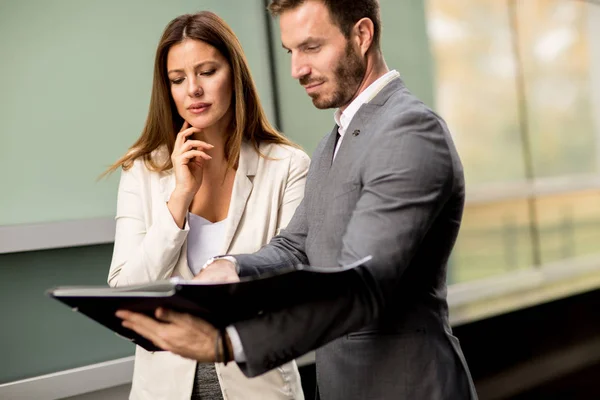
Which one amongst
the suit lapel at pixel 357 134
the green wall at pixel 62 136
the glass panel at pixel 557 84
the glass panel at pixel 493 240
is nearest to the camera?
the suit lapel at pixel 357 134

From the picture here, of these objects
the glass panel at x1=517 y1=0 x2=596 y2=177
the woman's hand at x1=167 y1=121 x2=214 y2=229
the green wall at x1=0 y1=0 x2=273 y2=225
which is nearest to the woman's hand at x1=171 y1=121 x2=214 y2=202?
the woman's hand at x1=167 y1=121 x2=214 y2=229

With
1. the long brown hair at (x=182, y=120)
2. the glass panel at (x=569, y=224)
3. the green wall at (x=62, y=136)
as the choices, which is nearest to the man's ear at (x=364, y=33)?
the long brown hair at (x=182, y=120)

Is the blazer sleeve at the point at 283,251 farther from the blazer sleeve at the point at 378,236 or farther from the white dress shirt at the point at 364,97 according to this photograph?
the blazer sleeve at the point at 378,236

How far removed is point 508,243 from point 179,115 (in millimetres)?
4304

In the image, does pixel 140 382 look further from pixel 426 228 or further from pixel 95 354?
pixel 426 228

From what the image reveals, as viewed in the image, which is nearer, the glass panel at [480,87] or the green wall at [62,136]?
the green wall at [62,136]

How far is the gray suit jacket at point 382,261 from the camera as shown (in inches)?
50.7

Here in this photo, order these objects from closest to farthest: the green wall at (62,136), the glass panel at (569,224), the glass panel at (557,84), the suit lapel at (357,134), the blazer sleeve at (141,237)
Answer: the suit lapel at (357,134), the blazer sleeve at (141,237), the green wall at (62,136), the glass panel at (557,84), the glass panel at (569,224)

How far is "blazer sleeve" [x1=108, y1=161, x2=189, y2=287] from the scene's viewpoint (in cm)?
190

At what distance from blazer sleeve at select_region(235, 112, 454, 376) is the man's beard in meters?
0.21

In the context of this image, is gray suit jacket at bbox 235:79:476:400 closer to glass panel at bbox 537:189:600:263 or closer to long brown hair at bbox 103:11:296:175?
long brown hair at bbox 103:11:296:175

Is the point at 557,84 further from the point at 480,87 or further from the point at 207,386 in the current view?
the point at 207,386

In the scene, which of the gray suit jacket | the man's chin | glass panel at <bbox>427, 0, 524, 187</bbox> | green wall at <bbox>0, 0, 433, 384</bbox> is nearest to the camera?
the gray suit jacket

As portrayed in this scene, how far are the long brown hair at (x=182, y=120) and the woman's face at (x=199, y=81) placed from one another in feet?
0.09
